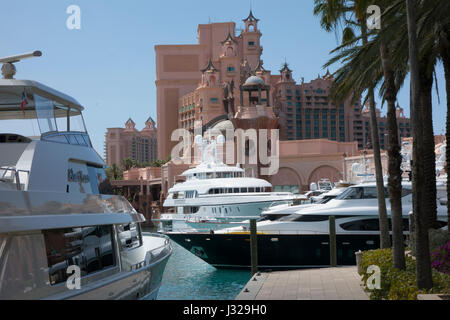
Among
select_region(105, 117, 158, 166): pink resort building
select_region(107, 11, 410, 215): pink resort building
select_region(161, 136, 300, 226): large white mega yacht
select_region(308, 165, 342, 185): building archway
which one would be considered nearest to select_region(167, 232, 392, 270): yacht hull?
select_region(161, 136, 300, 226): large white mega yacht

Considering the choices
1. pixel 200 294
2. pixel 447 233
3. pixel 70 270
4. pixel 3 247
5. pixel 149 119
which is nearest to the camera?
pixel 3 247

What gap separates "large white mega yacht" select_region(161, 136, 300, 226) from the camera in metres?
37.0

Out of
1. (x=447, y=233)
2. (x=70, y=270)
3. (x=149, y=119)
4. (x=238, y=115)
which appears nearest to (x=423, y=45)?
(x=447, y=233)

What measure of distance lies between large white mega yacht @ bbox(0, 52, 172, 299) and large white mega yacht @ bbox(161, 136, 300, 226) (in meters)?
24.5

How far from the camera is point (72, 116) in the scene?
11.3m

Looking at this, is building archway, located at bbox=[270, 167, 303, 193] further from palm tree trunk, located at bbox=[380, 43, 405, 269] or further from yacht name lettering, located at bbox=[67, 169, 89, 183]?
yacht name lettering, located at bbox=[67, 169, 89, 183]

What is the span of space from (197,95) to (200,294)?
8447 cm

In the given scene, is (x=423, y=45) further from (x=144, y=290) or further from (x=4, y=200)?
(x=4, y=200)

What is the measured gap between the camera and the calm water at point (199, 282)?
757 inches

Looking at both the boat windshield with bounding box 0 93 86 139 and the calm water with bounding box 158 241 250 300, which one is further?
the calm water with bounding box 158 241 250 300

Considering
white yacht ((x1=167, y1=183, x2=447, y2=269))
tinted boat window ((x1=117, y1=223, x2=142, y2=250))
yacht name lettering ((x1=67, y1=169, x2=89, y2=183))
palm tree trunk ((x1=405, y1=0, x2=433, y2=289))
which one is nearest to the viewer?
palm tree trunk ((x1=405, y1=0, x2=433, y2=289))

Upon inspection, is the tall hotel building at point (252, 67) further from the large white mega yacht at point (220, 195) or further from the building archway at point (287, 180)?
the large white mega yacht at point (220, 195)
